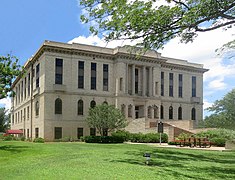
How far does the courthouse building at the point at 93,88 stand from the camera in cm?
4650

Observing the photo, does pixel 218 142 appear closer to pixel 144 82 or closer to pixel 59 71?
pixel 144 82

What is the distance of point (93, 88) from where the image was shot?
49812 mm

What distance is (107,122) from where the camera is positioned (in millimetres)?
→ 38594

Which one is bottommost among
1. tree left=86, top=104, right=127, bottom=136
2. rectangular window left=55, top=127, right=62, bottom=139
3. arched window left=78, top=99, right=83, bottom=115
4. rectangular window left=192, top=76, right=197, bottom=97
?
rectangular window left=55, top=127, right=62, bottom=139

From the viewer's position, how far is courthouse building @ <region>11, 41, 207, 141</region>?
46.5 metres

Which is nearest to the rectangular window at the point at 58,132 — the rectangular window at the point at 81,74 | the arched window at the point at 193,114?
the rectangular window at the point at 81,74

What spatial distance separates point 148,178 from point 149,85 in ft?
141

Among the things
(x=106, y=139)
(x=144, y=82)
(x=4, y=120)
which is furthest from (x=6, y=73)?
(x=4, y=120)

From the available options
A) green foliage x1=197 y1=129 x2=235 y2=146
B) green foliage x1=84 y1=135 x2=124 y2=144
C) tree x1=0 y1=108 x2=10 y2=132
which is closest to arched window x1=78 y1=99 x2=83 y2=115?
green foliage x1=84 y1=135 x2=124 y2=144

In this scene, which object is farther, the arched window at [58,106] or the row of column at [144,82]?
the row of column at [144,82]

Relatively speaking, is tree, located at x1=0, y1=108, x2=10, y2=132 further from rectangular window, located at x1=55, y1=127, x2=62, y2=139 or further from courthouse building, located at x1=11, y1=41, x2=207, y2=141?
rectangular window, located at x1=55, y1=127, x2=62, y2=139

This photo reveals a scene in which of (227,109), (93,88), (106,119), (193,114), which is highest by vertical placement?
(93,88)

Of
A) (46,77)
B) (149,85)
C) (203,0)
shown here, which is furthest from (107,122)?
(203,0)

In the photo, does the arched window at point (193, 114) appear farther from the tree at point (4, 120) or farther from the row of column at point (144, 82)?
the tree at point (4, 120)
